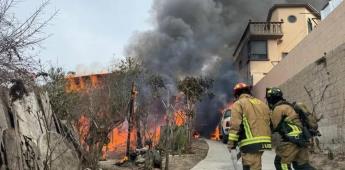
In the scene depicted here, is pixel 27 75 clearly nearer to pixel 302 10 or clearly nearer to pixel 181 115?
pixel 181 115

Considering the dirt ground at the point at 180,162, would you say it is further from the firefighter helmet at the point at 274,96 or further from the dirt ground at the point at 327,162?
the firefighter helmet at the point at 274,96

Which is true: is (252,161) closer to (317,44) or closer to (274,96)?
(274,96)

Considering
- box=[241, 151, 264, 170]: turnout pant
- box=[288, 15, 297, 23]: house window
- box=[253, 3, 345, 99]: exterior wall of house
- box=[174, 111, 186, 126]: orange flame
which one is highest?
box=[288, 15, 297, 23]: house window

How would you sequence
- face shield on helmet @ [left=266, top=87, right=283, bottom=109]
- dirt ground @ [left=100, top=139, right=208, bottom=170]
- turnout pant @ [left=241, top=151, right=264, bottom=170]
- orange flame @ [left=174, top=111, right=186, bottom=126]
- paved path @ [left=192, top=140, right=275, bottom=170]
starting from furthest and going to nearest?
orange flame @ [left=174, top=111, right=186, bottom=126] < dirt ground @ [left=100, top=139, right=208, bottom=170] < paved path @ [left=192, top=140, right=275, bottom=170] < face shield on helmet @ [left=266, top=87, right=283, bottom=109] < turnout pant @ [left=241, top=151, right=264, bottom=170]

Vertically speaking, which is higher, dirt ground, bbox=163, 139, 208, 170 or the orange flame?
the orange flame

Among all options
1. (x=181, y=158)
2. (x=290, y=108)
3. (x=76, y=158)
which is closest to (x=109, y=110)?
(x=181, y=158)

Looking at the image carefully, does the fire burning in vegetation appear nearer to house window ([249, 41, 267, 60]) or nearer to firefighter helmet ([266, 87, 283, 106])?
firefighter helmet ([266, 87, 283, 106])

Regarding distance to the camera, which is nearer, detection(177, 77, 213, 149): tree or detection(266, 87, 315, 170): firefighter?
detection(266, 87, 315, 170): firefighter

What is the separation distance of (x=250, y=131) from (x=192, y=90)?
15.9 meters

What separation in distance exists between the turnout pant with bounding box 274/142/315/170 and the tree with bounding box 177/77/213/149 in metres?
10.8

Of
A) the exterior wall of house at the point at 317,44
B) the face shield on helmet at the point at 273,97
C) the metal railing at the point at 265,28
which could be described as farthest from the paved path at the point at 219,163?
the metal railing at the point at 265,28

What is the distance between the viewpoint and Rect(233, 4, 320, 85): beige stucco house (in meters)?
32.0

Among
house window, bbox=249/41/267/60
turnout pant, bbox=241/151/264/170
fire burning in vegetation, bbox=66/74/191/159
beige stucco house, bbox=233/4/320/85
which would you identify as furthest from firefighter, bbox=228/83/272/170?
house window, bbox=249/41/267/60

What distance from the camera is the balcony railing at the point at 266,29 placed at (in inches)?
1266
